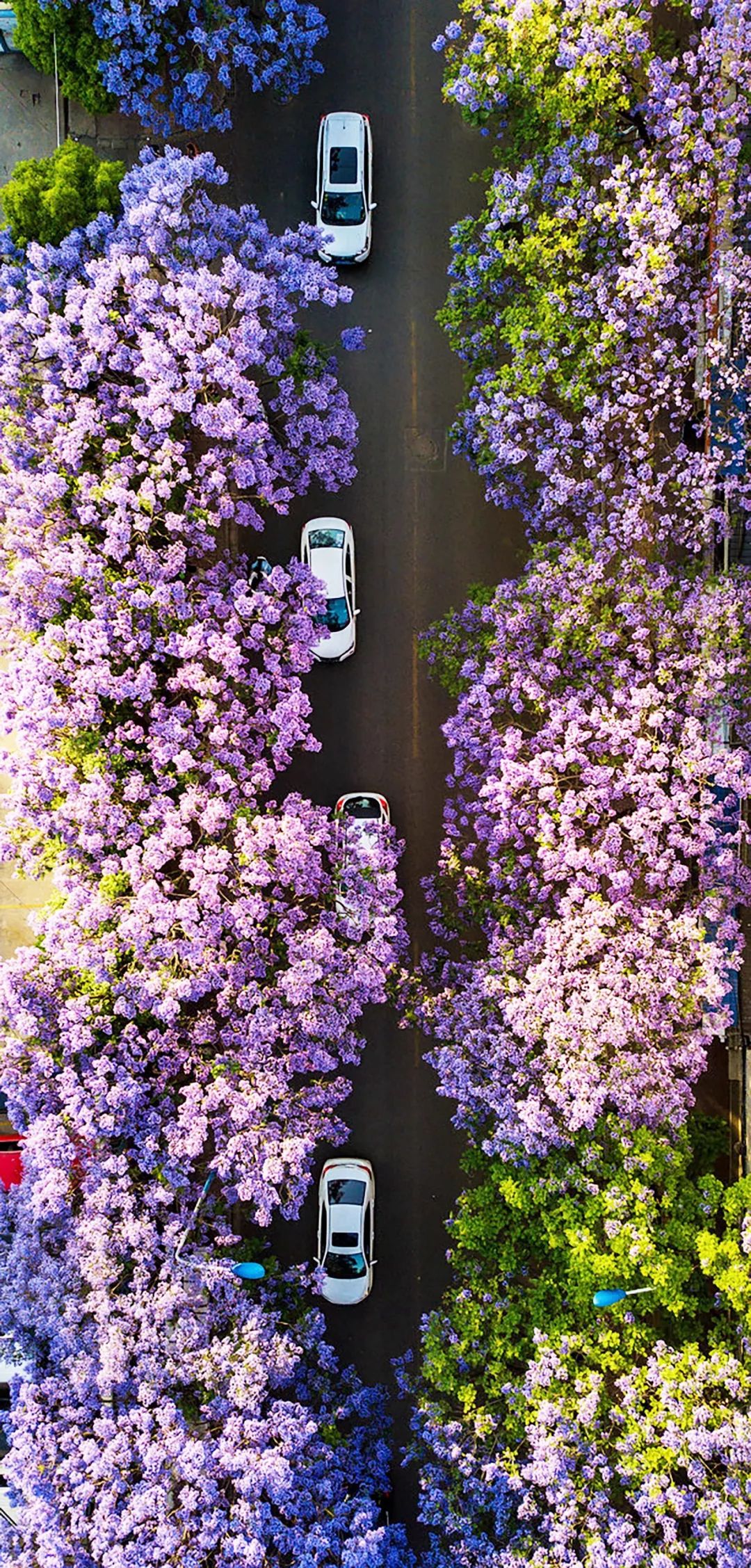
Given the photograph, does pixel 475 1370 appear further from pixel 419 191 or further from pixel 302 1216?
pixel 419 191

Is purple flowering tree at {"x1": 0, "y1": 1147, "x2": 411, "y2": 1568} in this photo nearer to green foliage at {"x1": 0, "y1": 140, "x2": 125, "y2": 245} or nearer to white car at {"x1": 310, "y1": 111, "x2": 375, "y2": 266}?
green foliage at {"x1": 0, "y1": 140, "x2": 125, "y2": 245}

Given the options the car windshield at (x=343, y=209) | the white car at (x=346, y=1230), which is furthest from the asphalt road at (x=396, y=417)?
the white car at (x=346, y=1230)

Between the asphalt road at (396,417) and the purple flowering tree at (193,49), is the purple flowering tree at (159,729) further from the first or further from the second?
the asphalt road at (396,417)

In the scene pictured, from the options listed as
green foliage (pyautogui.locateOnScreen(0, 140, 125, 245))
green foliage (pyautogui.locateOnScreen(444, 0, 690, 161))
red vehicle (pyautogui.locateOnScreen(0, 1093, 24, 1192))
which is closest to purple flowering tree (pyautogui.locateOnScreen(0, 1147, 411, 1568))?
red vehicle (pyautogui.locateOnScreen(0, 1093, 24, 1192))

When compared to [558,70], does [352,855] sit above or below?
below

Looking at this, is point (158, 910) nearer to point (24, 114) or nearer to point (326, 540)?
point (326, 540)

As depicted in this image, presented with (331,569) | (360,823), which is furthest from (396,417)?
(360,823)
